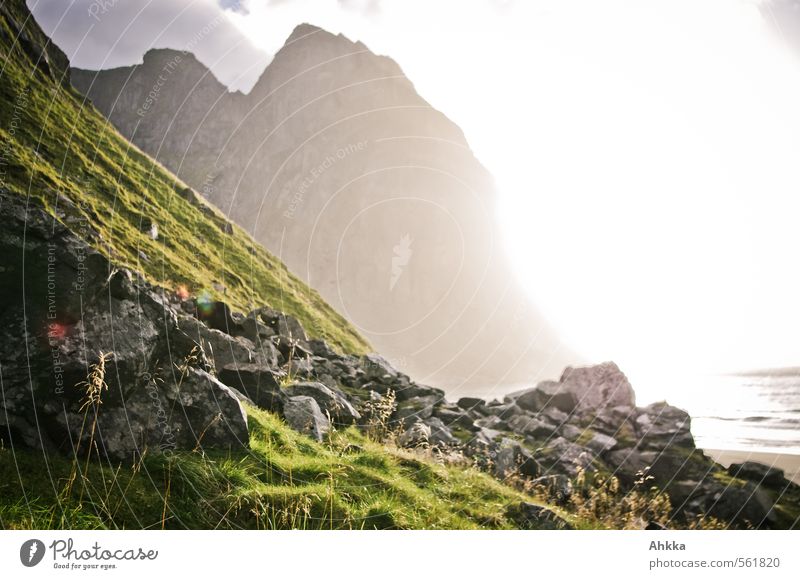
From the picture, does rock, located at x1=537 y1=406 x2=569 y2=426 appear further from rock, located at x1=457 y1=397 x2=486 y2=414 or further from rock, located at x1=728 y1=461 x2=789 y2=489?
rock, located at x1=728 y1=461 x2=789 y2=489

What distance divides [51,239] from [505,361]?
4407 inches

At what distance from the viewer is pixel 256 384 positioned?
8.71 meters

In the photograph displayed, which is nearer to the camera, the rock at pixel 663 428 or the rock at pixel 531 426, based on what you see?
the rock at pixel 663 428

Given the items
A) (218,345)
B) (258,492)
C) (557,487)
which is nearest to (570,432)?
(557,487)

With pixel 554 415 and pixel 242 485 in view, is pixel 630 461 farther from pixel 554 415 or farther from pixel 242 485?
pixel 242 485

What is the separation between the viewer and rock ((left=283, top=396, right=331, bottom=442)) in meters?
8.19

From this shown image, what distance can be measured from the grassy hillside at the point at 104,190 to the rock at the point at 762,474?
17352 mm

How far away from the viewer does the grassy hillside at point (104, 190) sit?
1498 centimetres

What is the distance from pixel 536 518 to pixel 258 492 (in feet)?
14.6

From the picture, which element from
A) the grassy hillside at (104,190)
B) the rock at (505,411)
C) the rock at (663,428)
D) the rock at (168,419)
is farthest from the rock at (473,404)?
the grassy hillside at (104,190)

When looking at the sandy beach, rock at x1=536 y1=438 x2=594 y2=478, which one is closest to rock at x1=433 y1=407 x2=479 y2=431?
rock at x1=536 y1=438 x2=594 y2=478

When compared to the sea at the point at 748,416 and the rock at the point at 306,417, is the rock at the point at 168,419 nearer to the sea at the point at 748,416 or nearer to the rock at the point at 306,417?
the rock at the point at 306,417

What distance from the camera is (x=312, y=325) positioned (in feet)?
135

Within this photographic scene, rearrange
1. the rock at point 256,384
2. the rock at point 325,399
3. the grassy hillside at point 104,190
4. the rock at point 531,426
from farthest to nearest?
1. the grassy hillside at point 104,190
2. the rock at point 531,426
3. the rock at point 325,399
4. the rock at point 256,384
